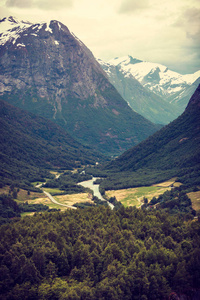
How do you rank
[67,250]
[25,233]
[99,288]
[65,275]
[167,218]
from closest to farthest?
1. [99,288]
2. [65,275]
3. [67,250]
4. [25,233]
5. [167,218]

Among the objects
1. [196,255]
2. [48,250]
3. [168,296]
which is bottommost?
[168,296]

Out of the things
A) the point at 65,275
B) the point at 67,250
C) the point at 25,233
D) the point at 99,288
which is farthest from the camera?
the point at 25,233

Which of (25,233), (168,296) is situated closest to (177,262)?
(168,296)

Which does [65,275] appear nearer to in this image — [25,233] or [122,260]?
[122,260]

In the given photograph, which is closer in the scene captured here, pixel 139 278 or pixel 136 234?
pixel 139 278

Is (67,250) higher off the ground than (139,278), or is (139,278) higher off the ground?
(67,250)

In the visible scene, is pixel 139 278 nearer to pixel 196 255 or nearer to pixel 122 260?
pixel 122 260
